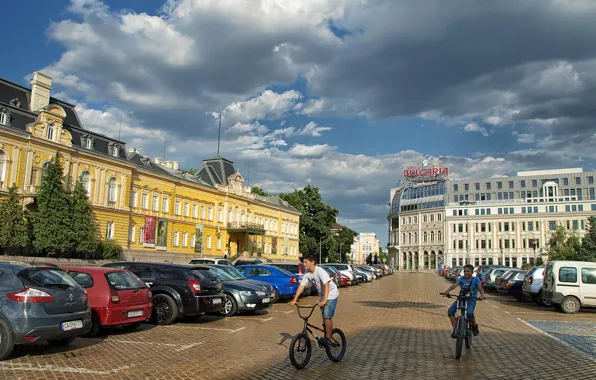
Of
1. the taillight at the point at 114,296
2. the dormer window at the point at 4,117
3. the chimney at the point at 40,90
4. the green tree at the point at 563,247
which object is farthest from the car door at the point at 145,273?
A: the green tree at the point at 563,247

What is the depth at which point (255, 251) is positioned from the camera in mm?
75000

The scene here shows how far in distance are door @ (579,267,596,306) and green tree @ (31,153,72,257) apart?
37780mm

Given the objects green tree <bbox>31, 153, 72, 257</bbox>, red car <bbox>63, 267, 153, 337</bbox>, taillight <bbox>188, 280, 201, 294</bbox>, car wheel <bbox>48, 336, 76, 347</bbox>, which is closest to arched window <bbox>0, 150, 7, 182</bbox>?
green tree <bbox>31, 153, 72, 257</bbox>

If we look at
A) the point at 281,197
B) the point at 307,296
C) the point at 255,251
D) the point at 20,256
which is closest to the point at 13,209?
the point at 20,256

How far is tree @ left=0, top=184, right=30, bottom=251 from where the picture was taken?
37.1m

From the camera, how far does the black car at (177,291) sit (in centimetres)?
1280

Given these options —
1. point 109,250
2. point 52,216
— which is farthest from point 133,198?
point 52,216

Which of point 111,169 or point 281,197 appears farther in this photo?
point 281,197

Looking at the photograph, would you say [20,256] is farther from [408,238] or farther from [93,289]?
[408,238]

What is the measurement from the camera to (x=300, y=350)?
8.05m

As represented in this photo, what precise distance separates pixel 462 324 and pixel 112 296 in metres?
7.17

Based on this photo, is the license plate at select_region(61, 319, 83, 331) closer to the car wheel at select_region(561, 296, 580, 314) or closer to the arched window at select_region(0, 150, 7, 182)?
the car wheel at select_region(561, 296, 580, 314)

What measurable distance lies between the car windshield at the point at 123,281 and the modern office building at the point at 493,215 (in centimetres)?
10470

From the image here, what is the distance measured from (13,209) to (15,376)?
118 feet
